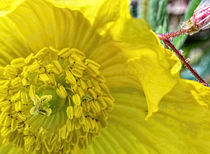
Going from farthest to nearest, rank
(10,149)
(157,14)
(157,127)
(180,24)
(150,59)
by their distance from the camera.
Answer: (157,14), (180,24), (10,149), (157,127), (150,59)

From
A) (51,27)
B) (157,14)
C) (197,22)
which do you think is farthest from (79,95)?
(157,14)

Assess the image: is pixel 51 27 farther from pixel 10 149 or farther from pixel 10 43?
pixel 10 149

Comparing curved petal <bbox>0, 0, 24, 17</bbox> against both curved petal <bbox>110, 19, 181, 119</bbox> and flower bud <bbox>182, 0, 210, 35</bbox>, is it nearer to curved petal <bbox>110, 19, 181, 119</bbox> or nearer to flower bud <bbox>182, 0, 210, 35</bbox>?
curved petal <bbox>110, 19, 181, 119</bbox>

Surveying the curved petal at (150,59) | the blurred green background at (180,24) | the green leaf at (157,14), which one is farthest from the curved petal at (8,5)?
the green leaf at (157,14)

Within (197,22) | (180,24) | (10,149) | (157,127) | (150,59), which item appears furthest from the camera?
(180,24)

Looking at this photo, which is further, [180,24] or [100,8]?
[180,24]

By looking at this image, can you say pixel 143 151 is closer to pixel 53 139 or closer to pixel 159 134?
pixel 159 134

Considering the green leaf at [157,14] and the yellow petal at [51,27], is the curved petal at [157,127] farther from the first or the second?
the green leaf at [157,14]

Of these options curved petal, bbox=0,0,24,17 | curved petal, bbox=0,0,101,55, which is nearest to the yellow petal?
curved petal, bbox=0,0,101,55
